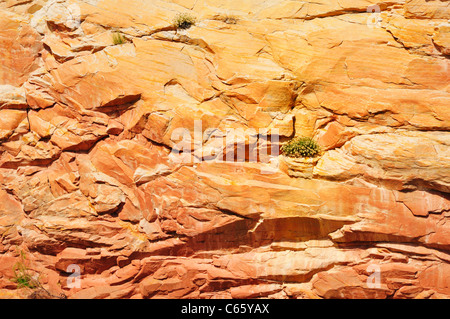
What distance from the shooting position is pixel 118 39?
389 inches

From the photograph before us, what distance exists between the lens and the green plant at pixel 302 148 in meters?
9.03

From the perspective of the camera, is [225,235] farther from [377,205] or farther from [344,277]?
[377,205]

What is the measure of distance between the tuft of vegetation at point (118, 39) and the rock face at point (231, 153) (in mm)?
143

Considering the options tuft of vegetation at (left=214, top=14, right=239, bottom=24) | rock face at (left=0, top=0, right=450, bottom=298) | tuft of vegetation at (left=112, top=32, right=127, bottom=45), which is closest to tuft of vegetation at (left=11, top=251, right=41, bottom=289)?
rock face at (left=0, top=0, right=450, bottom=298)

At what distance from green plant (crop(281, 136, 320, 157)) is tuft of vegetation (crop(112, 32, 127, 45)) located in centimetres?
532

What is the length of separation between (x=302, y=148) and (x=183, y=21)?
4769 millimetres

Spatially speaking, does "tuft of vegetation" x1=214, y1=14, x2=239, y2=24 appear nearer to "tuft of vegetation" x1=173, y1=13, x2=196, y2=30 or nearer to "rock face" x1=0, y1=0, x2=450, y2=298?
"rock face" x1=0, y1=0, x2=450, y2=298

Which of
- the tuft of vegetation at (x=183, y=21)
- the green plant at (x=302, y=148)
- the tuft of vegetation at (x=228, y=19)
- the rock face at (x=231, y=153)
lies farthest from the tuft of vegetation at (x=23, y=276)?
the tuft of vegetation at (x=228, y=19)

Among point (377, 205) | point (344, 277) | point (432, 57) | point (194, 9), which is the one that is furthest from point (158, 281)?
point (432, 57)

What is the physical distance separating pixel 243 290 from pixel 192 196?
2696 millimetres

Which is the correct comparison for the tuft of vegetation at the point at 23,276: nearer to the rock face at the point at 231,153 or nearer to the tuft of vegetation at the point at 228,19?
the rock face at the point at 231,153

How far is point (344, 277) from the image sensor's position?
346 inches

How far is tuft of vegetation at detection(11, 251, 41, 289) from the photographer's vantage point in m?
9.38

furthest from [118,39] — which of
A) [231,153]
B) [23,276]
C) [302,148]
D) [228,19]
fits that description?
[23,276]
